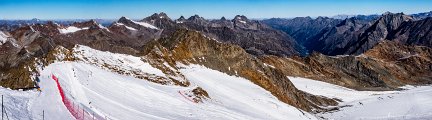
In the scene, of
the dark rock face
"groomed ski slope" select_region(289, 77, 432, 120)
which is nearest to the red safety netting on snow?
the dark rock face

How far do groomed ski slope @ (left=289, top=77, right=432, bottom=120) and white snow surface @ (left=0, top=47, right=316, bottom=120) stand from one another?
45.3 metres

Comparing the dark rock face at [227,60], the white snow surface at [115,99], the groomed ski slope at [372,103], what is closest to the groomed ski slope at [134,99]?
the white snow surface at [115,99]

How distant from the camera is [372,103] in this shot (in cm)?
13212

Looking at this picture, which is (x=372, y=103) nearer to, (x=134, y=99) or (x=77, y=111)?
(x=134, y=99)

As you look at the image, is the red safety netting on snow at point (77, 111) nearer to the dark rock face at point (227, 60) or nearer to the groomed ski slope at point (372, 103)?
the dark rock face at point (227, 60)

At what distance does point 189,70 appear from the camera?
81.4 metres

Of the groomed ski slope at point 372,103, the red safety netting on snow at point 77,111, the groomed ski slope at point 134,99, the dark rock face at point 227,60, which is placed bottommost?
the groomed ski slope at point 372,103

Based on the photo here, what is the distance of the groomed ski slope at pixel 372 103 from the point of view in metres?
107

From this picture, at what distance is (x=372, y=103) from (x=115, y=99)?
343 feet

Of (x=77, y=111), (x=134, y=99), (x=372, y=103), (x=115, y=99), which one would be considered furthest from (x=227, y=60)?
(x=77, y=111)

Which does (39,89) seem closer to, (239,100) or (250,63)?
(239,100)

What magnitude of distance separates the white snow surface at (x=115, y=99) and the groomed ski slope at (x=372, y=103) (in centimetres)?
4528

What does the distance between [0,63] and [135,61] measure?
140161 millimetres

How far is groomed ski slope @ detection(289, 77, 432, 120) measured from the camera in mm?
107188
